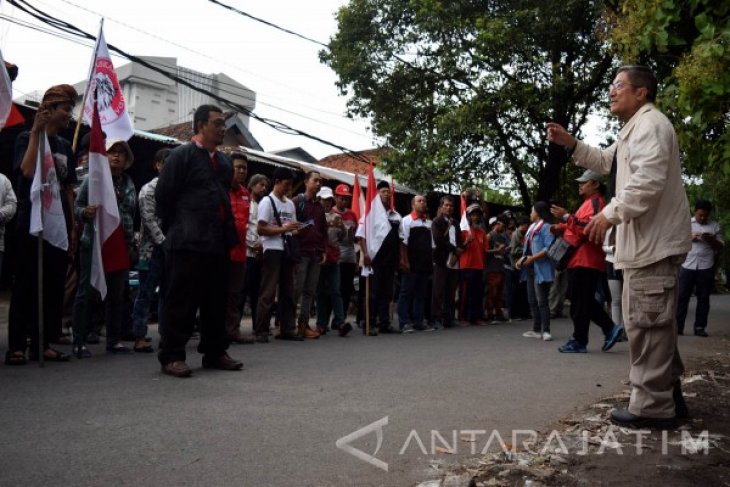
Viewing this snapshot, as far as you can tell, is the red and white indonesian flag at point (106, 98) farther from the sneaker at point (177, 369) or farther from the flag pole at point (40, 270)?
the sneaker at point (177, 369)

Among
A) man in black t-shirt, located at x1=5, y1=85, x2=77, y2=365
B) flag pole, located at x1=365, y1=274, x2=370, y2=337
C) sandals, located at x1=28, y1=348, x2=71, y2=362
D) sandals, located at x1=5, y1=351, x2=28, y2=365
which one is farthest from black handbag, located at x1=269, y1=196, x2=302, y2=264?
sandals, located at x1=5, y1=351, x2=28, y2=365

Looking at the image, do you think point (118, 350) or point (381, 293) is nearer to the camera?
point (118, 350)

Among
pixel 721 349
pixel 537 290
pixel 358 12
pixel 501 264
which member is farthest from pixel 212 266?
pixel 358 12

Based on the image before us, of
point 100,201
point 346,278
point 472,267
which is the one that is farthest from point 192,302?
point 472,267

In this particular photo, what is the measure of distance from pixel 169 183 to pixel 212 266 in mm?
813

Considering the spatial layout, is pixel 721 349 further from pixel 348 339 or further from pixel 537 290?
pixel 348 339

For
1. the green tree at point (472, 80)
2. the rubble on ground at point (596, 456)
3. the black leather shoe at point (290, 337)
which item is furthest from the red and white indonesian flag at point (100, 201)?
the green tree at point (472, 80)

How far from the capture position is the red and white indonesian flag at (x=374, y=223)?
1062 cm

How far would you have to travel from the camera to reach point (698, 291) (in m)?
11.2

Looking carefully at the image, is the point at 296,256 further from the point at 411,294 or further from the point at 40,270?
the point at 40,270

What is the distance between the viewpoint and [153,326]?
36.1 feet

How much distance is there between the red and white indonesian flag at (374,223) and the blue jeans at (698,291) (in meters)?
4.78

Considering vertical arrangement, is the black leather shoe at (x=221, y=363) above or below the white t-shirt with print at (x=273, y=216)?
below

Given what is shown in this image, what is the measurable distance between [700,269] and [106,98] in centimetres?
909
